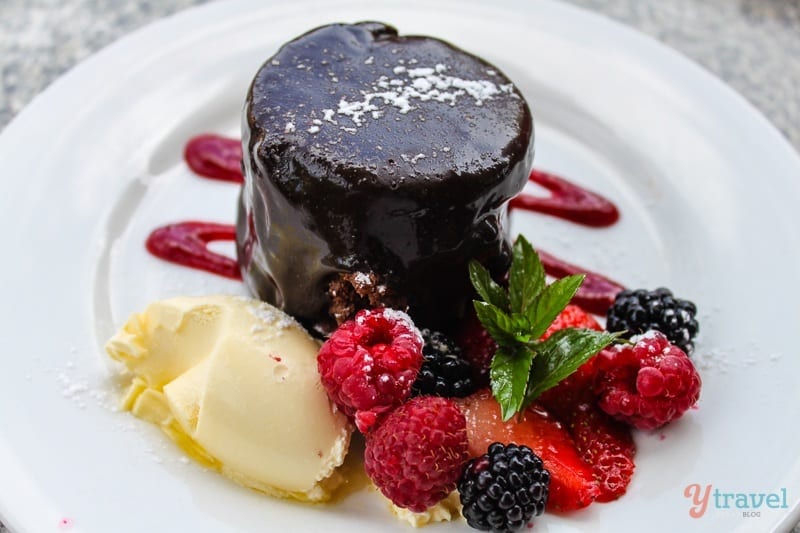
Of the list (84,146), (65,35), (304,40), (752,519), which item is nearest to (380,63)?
(304,40)

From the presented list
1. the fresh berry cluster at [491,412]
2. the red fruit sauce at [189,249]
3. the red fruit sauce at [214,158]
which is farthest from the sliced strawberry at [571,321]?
the red fruit sauce at [214,158]

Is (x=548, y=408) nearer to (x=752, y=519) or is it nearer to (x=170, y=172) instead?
(x=752, y=519)

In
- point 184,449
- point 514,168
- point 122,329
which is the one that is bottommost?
point 184,449

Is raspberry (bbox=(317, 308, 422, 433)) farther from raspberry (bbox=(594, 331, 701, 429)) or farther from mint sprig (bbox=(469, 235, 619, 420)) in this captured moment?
raspberry (bbox=(594, 331, 701, 429))

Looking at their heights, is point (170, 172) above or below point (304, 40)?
below

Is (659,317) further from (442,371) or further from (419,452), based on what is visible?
(419,452)

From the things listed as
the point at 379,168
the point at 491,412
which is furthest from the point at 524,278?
the point at 379,168

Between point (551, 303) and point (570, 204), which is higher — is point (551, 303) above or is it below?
above
